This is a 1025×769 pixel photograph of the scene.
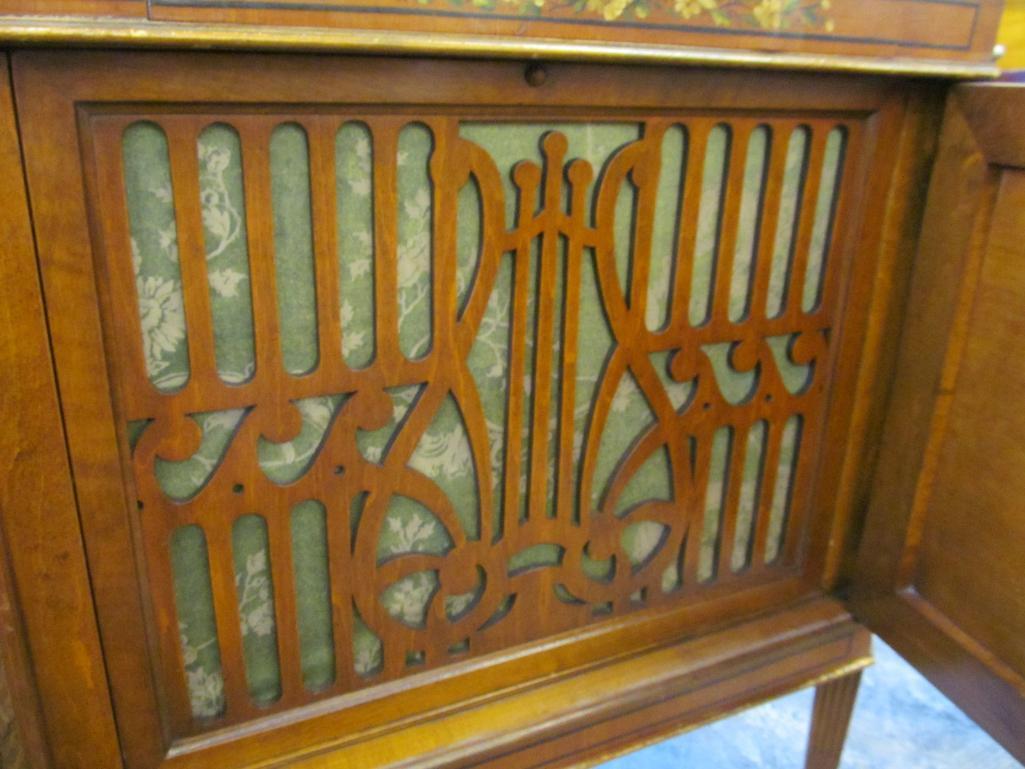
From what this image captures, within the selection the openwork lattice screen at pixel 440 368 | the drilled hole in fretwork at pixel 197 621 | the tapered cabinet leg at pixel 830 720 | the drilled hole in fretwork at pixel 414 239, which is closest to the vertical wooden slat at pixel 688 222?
the openwork lattice screen at pixel 440 368

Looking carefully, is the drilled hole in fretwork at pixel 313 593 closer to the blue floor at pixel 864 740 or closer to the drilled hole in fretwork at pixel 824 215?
the drilled hole in fretwork at pixel 824 215

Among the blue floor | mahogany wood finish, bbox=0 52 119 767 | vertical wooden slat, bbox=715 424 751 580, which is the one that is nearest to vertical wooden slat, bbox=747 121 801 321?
vertical wooden slat, bbox=715 424 751 580

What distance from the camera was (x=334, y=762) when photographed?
2.51 feet

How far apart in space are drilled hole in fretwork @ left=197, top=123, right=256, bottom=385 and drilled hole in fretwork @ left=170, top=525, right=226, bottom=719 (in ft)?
0.49

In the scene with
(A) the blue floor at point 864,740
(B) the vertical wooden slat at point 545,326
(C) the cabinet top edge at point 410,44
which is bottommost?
(A) the blue floor at point 864,740

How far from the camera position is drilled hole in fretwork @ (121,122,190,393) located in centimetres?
57

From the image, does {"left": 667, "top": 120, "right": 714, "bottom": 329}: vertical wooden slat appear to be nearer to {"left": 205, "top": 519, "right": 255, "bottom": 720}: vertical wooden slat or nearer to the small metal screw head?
the small metal screw head

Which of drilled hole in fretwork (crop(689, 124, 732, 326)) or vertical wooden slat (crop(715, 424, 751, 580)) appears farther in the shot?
vertical wooden slat (crop(715, 424, 751, 580))

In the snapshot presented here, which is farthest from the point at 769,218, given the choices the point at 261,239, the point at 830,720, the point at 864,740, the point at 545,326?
the point at 864,740

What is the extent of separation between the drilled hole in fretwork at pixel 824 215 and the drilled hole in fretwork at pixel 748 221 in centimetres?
7

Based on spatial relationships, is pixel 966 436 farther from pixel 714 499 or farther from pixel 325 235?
pixel 325 235

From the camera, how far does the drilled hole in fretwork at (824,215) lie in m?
0.80

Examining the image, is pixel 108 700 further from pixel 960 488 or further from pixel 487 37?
pixel 960 488

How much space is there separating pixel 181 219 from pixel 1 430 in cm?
19
